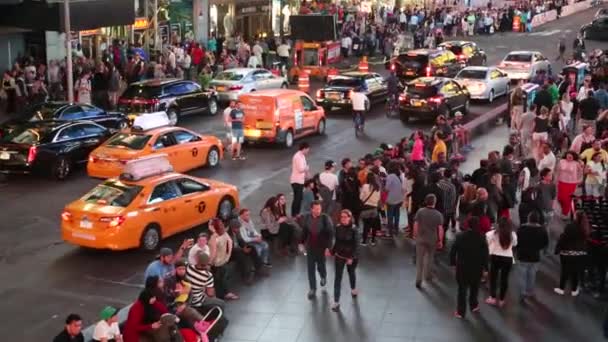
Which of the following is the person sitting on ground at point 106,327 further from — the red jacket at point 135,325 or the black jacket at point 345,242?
the black jacket at point 345,242

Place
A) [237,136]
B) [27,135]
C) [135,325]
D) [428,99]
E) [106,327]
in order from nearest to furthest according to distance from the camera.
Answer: [106,327]
[135,325]
[27,135]
[237,136]
[428,99]

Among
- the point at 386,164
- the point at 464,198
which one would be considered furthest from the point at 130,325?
the point at 386,164

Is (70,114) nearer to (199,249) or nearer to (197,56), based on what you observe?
(197,56)

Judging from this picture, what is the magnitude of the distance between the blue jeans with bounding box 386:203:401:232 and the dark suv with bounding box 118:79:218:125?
12.8 m

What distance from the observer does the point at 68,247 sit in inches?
671

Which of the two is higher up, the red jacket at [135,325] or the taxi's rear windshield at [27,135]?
the taxi's rear windshield at [27,135]

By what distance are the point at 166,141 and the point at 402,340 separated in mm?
11204

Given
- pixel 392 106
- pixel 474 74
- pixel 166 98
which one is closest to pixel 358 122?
pixel 392 106

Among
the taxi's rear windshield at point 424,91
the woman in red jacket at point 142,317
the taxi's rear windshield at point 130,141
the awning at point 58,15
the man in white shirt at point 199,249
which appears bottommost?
the woman in red jacket at point 142,317

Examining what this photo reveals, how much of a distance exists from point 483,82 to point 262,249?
21106 millimetres

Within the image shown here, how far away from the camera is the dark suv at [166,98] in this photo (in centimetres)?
2862

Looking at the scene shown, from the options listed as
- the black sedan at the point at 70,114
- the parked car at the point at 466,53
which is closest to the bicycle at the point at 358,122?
the black sedan at the point at 70,114

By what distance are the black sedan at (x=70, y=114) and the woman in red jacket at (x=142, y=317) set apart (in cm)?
1437

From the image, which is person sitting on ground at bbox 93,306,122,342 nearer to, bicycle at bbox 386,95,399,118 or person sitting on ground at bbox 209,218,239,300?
person sitting on ground at bbox 209,218,239,300
